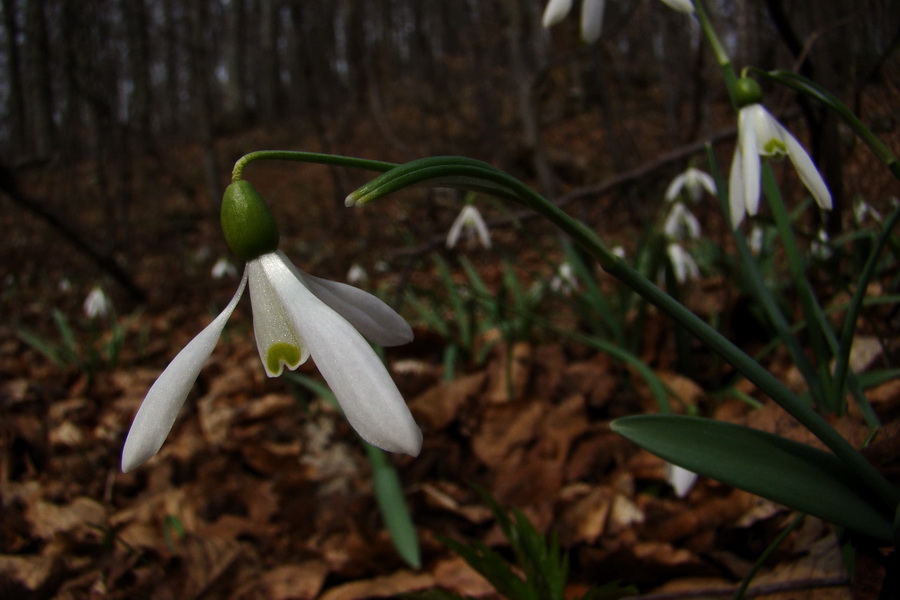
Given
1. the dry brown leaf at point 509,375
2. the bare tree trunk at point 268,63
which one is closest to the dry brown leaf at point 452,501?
the dry brown leaf at point 509,375

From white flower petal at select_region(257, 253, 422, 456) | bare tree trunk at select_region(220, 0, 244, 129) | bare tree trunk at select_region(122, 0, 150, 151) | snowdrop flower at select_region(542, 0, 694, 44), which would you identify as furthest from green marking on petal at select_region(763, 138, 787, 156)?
bare tree trunk at select_region(220, 0, 244, 129)

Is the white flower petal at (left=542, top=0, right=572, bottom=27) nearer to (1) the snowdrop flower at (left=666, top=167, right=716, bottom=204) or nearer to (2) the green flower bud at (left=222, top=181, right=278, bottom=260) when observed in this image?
(2) the green flower bud at (left=222, top=181, right=278, bottom=260)

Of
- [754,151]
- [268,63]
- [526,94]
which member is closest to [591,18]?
[754,151]

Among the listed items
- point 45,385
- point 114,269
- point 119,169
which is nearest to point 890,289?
point 45,385

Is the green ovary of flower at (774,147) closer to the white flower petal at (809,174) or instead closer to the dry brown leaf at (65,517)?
the white flower petal at (809,174)

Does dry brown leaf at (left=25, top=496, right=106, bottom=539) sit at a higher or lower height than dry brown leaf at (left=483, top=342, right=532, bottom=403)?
lower

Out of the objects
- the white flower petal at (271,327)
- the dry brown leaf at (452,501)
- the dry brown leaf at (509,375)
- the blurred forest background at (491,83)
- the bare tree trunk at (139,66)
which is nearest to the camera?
the white flower petal at (271,327)
